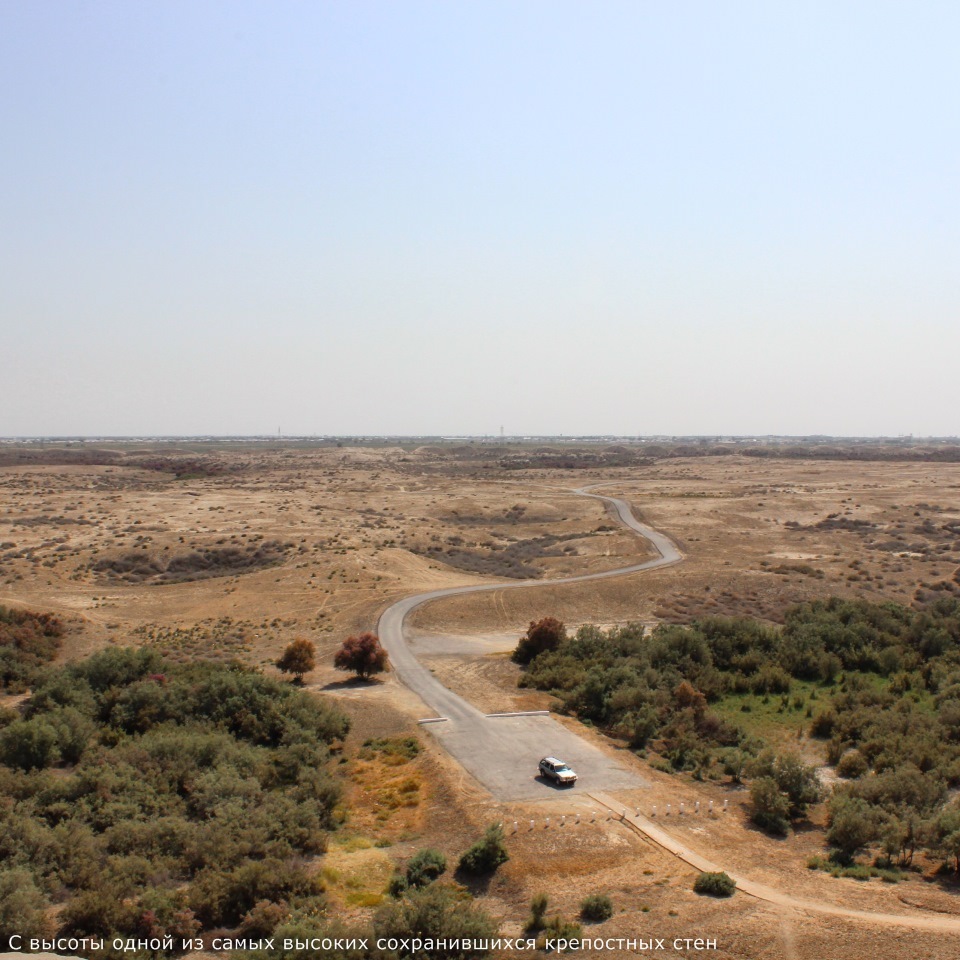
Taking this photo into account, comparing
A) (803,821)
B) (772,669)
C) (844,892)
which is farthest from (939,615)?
(844,892)

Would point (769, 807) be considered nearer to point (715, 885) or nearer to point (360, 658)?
point (715, 885)

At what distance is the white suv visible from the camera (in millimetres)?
22891

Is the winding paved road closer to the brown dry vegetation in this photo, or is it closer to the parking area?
the parking area

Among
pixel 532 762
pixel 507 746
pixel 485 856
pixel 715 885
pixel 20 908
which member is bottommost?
pixel 507 746

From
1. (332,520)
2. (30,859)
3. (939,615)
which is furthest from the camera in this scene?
(332,520)

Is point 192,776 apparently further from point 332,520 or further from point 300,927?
point 332,520

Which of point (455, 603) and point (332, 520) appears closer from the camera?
point (455, 603)

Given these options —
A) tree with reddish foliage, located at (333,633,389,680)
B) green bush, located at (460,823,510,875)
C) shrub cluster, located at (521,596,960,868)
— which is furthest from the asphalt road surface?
green bush, located at (460,823,510,875)

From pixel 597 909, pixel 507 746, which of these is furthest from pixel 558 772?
pixel 597 909

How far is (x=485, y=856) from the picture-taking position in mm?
17516

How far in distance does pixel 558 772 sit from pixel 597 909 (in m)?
7.87

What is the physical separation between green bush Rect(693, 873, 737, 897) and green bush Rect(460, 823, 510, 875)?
4628 mm

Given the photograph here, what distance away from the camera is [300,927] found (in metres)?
13.6

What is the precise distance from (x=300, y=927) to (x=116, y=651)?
2148 cm
